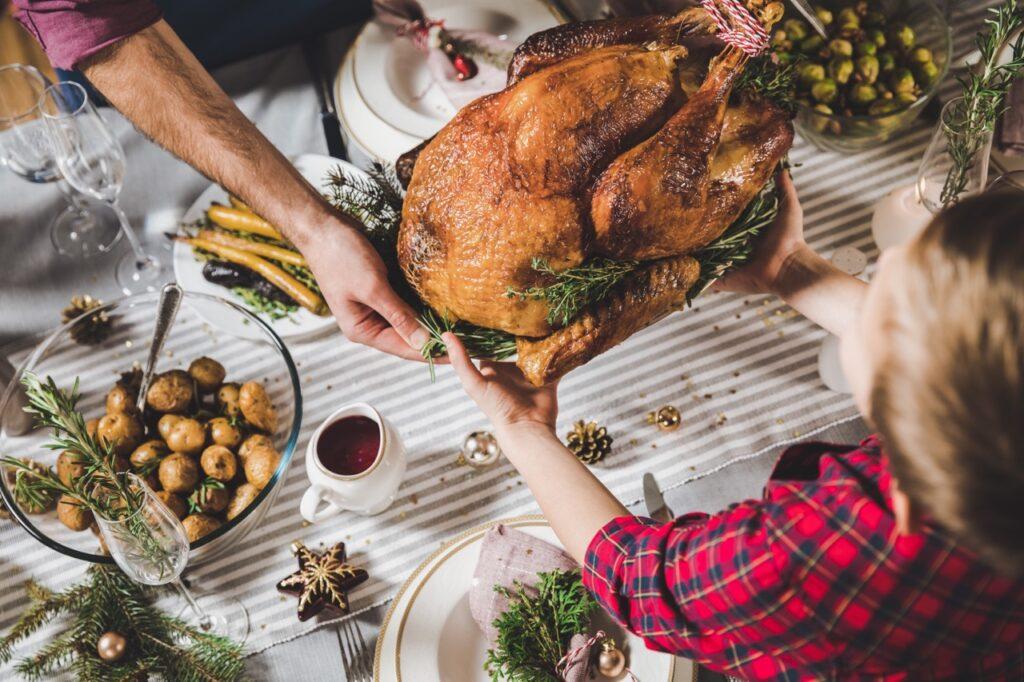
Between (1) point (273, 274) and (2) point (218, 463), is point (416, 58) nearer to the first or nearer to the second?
(1) point (273, 274)

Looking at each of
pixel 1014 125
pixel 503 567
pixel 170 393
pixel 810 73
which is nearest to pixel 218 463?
pixel 170 393

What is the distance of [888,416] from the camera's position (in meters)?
0.62

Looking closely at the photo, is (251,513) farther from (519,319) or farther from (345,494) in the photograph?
(519,319)

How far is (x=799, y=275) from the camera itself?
1262 millimetres

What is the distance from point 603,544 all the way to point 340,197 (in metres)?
0.77

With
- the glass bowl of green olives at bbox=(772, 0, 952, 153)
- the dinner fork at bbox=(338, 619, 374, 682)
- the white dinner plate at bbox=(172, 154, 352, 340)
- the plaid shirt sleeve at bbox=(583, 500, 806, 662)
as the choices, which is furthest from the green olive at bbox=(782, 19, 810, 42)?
the dinner fork at bbox=(338, 619, 374, 682)

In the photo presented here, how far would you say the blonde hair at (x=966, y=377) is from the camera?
560mm

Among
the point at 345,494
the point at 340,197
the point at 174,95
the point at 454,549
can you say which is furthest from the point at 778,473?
the point at 174,95

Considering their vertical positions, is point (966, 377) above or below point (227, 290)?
below

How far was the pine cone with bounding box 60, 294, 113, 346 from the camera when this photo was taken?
1.38m

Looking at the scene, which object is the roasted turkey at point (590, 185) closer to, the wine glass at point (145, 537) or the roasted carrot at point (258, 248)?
the roasted carrot at point (258, 248)

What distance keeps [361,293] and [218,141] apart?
17.4 inches

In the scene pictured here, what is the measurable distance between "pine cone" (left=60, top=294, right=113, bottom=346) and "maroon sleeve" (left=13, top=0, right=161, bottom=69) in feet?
1.44

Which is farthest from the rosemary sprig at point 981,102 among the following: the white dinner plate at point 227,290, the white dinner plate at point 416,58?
the white dinner plate at point 227,290
